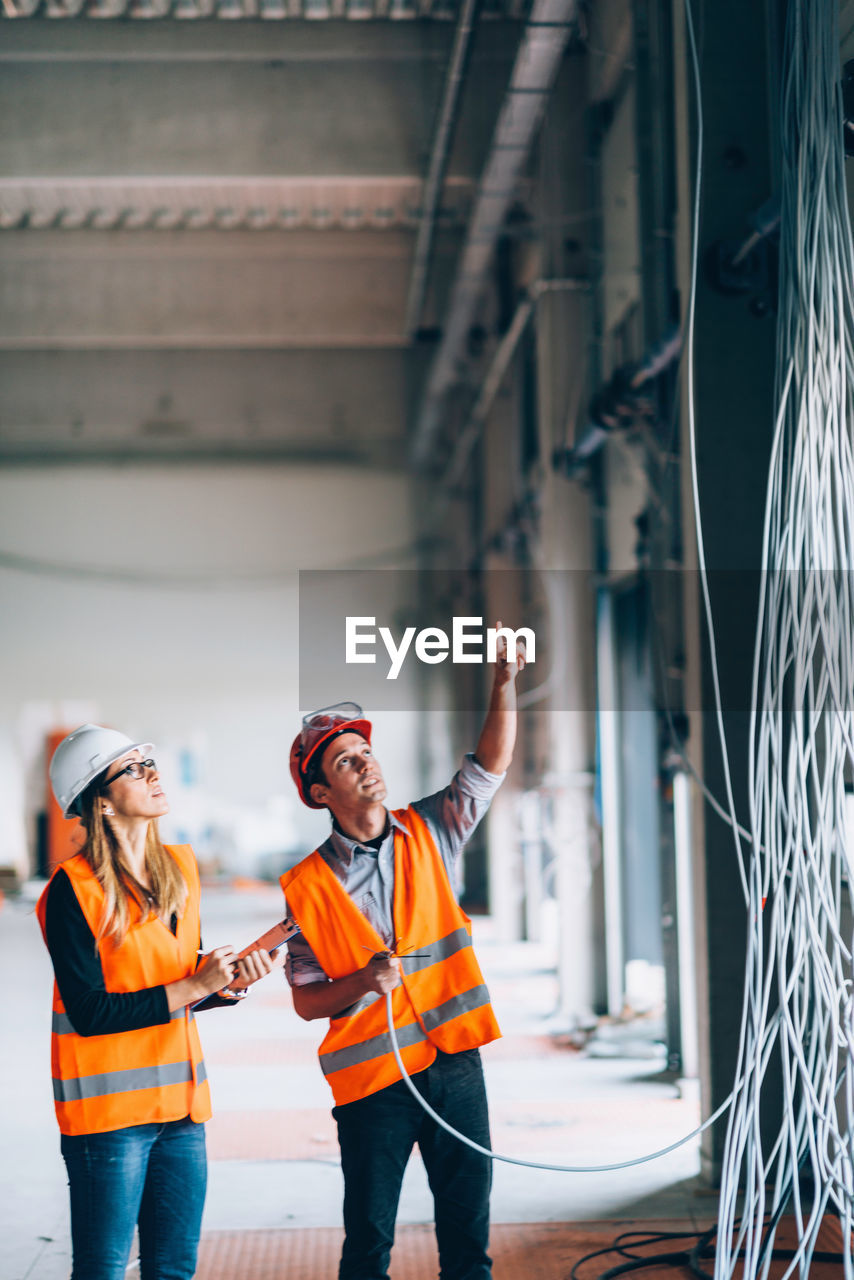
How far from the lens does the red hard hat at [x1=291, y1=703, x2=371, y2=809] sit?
2.64 meters

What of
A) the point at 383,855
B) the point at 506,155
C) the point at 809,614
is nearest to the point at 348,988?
the point at 383,855

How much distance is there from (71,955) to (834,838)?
5.55ft

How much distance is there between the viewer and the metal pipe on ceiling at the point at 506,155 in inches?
199

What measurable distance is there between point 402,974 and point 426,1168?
14.9 inches

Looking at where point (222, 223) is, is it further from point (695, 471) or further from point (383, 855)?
point (383, 855)

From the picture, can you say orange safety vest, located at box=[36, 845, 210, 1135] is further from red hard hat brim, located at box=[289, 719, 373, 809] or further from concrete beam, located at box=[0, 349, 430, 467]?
concrete beam, located at box=[0, 349, 430, 467]

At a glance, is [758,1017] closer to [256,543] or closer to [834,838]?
[834,838]

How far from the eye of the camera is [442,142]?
6363 mm

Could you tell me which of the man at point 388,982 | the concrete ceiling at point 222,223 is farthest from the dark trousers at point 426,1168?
the concrete ceiling at point 222,223

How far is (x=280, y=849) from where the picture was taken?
14336 millimetres

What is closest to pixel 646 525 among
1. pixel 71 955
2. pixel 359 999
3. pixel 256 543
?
pixel 359 999

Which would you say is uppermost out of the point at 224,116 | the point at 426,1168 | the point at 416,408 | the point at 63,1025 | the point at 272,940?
the point at 224,116

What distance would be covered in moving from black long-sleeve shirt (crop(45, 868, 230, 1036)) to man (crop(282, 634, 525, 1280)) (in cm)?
35

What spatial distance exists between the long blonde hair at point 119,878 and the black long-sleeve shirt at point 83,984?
46mm
